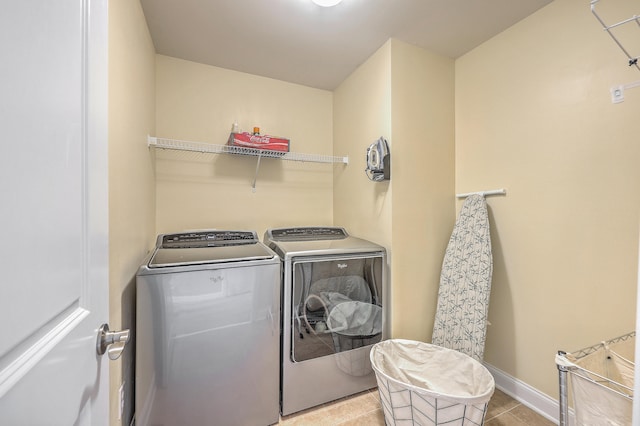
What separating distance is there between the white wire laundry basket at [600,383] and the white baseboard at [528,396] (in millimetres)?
503

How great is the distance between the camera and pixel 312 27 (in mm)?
1757

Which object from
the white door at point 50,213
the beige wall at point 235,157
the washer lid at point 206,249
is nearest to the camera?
the white door at point 50,213

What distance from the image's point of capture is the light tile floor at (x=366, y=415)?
1517 mm

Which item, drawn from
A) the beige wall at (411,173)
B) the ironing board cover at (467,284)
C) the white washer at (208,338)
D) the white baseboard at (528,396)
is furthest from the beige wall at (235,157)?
the white baseboard at (528,396)

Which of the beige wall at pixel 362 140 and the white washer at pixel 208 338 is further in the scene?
the beige wall at pixel 362 140

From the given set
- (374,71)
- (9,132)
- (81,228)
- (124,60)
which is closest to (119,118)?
(124,60)

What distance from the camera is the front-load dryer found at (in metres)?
1.60

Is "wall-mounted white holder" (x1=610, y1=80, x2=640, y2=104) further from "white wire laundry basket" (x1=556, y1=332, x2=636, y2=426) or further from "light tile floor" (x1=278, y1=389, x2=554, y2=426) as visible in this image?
"light tile floor" (x1=278, y1=389, x2=554, y2=426)

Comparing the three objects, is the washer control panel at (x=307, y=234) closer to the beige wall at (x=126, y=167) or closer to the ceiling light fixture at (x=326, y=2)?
the beige wall at (x=126, y=167)

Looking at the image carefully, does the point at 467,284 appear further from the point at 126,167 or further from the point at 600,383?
the point at 126,167

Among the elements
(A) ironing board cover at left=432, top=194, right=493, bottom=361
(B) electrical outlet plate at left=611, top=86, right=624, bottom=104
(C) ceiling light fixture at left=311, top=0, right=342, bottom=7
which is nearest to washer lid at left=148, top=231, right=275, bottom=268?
(A) ironing board cover at left=432, top=194, right=493, bottom=361

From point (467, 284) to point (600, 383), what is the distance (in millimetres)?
841

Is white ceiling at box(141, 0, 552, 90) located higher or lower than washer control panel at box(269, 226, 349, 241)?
higher

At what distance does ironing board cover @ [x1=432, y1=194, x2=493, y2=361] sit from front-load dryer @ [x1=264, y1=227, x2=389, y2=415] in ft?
1.44
